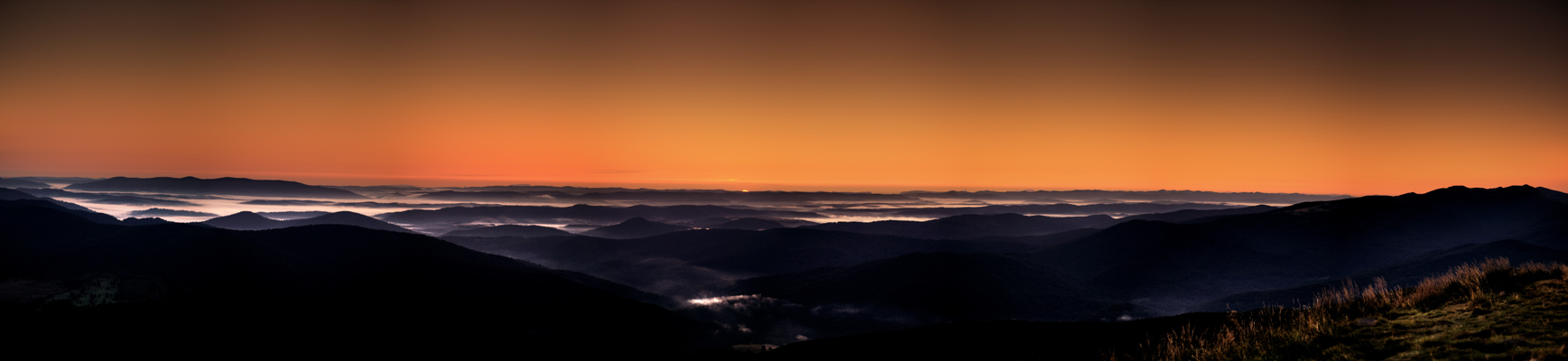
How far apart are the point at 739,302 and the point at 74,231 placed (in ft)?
311

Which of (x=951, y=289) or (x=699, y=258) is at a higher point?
(x=951, y=289)

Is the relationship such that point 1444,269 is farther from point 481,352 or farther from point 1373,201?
point 481,352

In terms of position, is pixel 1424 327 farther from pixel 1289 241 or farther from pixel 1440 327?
pixel 1289 241

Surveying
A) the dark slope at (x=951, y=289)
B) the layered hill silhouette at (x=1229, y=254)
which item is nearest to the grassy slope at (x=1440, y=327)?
the dark slope at (x=951, y=289)

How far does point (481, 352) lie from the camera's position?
230ft

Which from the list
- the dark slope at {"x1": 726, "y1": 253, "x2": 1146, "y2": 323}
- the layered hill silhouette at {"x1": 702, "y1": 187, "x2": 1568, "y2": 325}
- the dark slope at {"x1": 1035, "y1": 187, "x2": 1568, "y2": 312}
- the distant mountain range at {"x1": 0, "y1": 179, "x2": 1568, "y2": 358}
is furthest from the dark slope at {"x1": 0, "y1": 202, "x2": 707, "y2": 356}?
the dark slope at {"x1": 1035, "y1": 187, "x2": 1568, "y2": 312}

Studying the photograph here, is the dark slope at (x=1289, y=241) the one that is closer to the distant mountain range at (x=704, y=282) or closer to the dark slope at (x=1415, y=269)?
the distant mountain range at (x=704, y=282)

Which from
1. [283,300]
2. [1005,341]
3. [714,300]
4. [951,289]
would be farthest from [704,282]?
[1005,341]

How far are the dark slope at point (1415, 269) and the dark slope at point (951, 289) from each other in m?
15.1

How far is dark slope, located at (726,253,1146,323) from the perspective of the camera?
347 ft

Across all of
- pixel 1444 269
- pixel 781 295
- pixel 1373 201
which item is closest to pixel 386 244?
pixel 781 295

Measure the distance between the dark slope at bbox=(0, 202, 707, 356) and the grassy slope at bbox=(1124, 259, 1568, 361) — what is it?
65.1 meters

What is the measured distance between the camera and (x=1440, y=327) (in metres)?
16.9

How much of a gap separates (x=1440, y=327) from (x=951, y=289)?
97.0 metres
